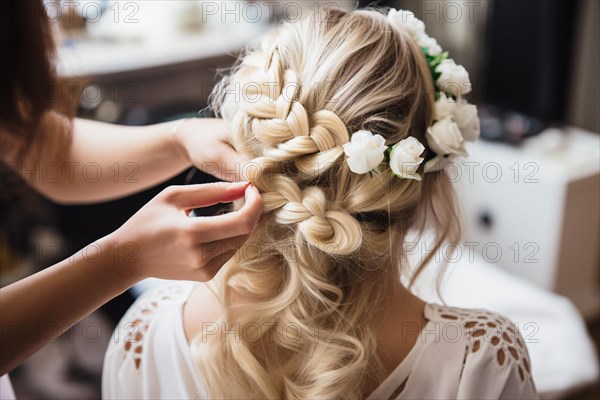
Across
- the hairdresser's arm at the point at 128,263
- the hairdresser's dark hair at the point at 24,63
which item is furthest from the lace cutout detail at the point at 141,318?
the hairdresser's dark hair at the point at 24,63

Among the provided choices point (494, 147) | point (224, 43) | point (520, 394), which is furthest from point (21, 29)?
point (224, 43)

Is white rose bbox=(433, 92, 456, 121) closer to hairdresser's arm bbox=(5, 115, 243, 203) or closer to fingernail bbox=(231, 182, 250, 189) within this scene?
fingernail bbox=(231, 182, 250, 189)

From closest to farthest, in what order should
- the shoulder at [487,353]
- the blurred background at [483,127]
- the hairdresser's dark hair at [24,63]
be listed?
1. the hairdresser's dark hair at [24,63]
2. the shoulder at [487,353]
3. the blurred background at [483,127]

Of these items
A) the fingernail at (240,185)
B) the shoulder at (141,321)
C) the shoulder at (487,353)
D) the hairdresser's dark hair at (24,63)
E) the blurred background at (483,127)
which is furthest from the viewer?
the blurred background at (483,127)

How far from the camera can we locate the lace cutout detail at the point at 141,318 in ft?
3.20

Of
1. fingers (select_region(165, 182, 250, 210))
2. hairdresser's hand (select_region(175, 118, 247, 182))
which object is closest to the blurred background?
hairdresser's hand (select_region(175, 118, 247, 182))

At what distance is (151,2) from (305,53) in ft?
5.88

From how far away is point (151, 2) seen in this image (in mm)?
2424

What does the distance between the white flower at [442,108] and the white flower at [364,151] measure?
140mm

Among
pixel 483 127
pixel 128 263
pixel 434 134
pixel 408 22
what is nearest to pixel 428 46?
pixel 408 22

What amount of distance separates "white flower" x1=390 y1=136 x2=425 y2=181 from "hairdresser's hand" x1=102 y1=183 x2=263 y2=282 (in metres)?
0.17

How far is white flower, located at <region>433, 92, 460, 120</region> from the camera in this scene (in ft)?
2.77

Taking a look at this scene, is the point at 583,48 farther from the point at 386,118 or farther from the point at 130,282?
the point at 130,282

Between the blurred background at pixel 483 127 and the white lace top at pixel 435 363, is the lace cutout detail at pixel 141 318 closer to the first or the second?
the white lace top at pixel 435 363
